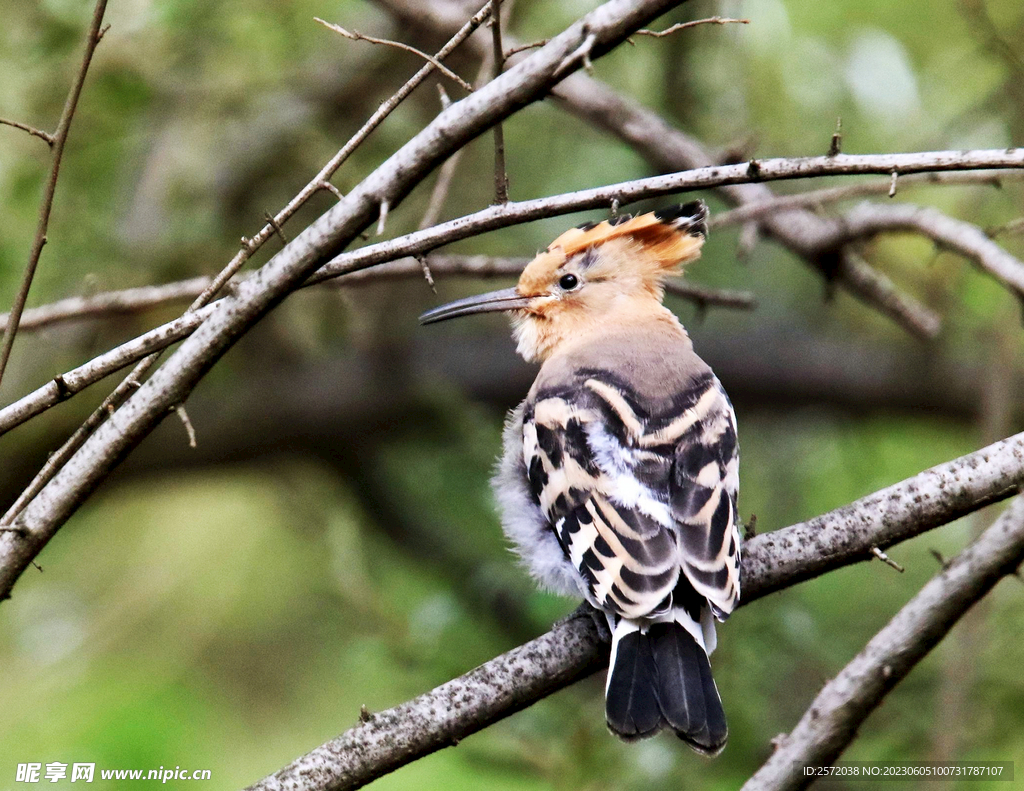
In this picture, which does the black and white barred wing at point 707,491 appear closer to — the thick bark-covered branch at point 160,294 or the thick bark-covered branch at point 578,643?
the thick bark-covered branch at point 578,643

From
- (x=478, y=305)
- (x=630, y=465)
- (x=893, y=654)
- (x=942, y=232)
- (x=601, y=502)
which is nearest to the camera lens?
(x=893, y=654)

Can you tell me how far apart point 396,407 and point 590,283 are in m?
2.10

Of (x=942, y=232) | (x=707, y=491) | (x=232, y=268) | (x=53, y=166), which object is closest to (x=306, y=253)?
(x=232, y=268)

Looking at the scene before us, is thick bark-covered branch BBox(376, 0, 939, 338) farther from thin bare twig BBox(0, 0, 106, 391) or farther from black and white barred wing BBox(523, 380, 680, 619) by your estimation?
thin bare twig BBox(0, 0, 106, 391)

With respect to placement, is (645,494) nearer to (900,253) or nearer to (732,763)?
(732,763)

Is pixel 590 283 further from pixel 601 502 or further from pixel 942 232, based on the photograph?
pixel 601 502

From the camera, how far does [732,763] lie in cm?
427

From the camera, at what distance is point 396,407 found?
5852 millimetres

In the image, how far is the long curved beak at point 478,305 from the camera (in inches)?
150

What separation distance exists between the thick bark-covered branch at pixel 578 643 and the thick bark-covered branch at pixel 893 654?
15 centimetres

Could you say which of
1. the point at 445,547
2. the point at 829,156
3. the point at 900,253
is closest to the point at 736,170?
the point at 829,156

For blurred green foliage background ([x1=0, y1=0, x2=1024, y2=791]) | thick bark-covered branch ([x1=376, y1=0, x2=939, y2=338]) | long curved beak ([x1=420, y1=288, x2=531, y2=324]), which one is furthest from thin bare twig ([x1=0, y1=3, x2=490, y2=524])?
thick bark-covered branch ([x1=376, y1=0, x2=939, y2=338])

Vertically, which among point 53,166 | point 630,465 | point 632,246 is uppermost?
point 632,246

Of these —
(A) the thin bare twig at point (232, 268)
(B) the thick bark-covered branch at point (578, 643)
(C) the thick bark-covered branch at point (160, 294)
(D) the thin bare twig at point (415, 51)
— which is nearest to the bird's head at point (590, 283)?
(C) the thick bark-covered branch at point (160, 294)
